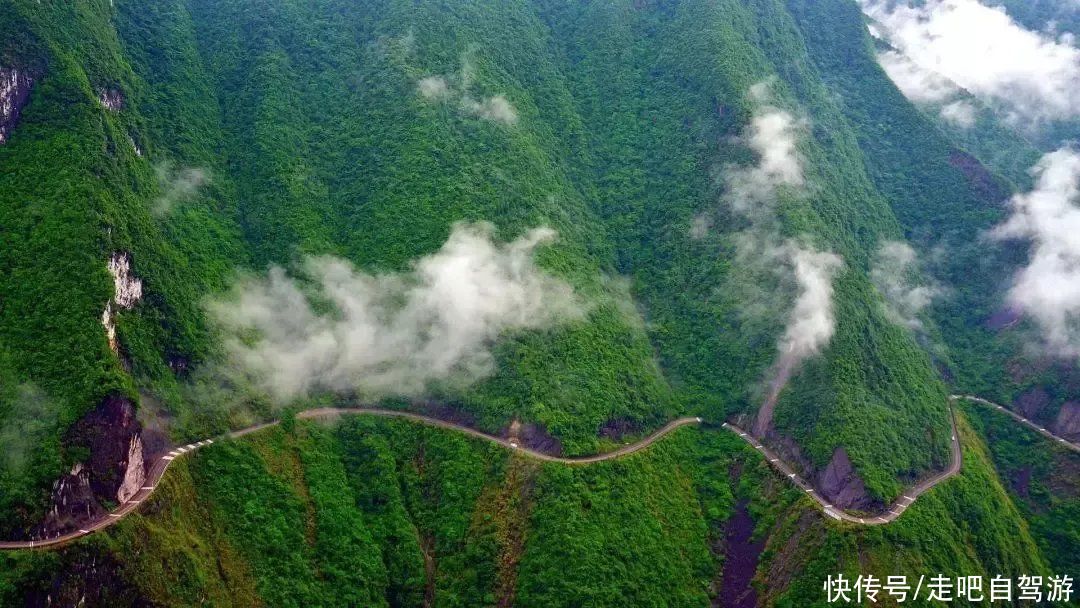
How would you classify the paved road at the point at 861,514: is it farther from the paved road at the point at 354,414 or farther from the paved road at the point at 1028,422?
the paved road at the point at 1028,422

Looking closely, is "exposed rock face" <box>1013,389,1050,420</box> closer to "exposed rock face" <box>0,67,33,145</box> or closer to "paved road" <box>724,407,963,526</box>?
"paved road" <box>724,407,963,526</box>

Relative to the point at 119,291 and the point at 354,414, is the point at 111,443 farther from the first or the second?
the point at 354,414

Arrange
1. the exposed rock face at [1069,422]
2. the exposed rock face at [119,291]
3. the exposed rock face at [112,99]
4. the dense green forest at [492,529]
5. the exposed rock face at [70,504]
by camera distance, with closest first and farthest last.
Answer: the exposed rock face at [70,504] < the dense green forest at [492,529] < the exposed rock face at [119,291] < the exposed rock face at [112,99] < the exposed rock face at [1069,422]

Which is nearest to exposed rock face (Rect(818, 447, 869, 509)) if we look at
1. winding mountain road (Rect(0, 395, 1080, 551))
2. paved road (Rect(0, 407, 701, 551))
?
winding mountain road (Rect(0, 395, 1080, 551))

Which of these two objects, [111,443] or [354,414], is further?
[354,414]

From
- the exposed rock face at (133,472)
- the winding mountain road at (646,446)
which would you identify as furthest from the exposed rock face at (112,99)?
the exposed rock face at (133,472)

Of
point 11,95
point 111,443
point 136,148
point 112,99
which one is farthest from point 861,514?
point 11,95
